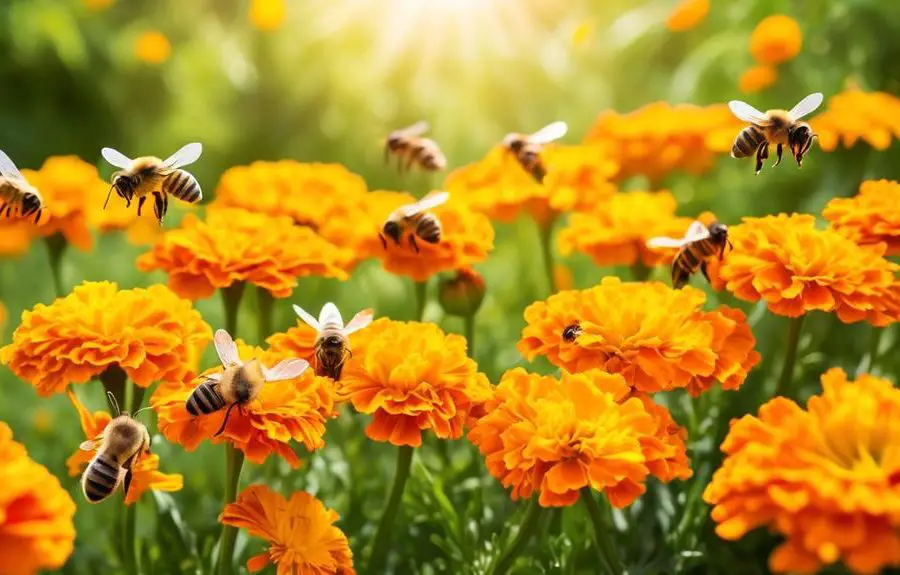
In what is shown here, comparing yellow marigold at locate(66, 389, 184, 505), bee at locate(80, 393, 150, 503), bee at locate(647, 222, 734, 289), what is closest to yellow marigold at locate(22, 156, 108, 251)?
yellow marigold at locate(66, 389, 184, 505)

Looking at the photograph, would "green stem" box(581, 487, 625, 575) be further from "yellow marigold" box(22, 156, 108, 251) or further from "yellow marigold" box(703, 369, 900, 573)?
"yellow marigold" box(22, 156, 108, 251)

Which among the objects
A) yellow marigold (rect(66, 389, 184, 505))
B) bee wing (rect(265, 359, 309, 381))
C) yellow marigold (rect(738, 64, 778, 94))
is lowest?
yellow marigold (rect(66, 389, 184, 505))

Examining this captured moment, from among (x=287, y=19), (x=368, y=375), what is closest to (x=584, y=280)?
(x=368, y=375)

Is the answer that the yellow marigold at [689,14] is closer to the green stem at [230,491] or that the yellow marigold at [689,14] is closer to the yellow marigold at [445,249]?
the yellow marigold at [445,249]

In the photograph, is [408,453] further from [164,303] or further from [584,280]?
[584,280]

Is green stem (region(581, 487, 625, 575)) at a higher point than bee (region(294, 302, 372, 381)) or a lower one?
lower

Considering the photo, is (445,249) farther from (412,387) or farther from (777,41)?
(777,41)

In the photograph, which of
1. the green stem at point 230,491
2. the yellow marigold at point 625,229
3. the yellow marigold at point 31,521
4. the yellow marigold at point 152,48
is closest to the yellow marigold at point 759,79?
the yellow marigold at point 625,229
